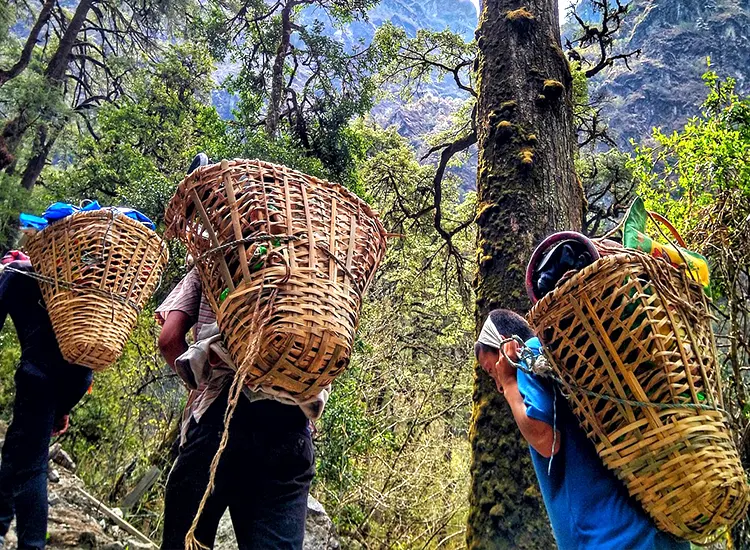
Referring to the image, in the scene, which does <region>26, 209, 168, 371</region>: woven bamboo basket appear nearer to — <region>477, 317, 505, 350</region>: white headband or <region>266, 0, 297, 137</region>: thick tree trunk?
<region>477, 317, 505, 350</region>: white headband

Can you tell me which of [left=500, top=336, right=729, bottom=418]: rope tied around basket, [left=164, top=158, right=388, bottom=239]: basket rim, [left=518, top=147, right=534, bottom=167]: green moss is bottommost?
[left=500, top=336, right=729, bottom=418]: rope tied around basket

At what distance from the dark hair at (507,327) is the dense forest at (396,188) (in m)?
0.41

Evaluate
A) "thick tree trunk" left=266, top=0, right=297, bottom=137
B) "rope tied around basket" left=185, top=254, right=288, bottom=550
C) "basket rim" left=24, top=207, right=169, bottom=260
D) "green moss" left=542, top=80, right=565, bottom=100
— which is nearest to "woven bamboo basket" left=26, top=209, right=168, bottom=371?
"basket rim" left=24, top=207, right=169, bottom=260

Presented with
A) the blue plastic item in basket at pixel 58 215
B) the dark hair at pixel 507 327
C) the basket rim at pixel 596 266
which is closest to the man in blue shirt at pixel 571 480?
the dark hair at pixel 507 327

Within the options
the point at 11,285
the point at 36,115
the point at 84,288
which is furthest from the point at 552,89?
the point at 36,115

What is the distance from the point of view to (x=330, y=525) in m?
4.14

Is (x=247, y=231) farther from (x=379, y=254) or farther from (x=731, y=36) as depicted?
(x=731, y=36)

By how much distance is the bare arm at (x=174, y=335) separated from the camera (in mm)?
1711

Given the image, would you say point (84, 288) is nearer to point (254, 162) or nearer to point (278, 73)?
point (254, 162)

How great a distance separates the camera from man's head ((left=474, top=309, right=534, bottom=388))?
159 cm

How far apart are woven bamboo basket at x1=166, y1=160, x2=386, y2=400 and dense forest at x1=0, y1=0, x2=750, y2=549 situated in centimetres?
34

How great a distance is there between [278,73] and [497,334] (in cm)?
692

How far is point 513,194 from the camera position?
119 inches

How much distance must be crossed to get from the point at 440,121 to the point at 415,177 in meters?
56.5
